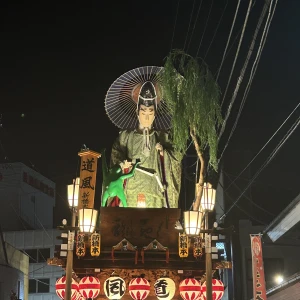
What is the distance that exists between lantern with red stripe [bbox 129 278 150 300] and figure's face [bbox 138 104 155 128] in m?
5.38

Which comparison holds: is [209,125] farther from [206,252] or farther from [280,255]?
[280,255]

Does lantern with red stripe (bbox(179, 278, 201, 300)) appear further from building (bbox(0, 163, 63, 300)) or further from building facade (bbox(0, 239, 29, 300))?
building (bbox(0, 163, 63, 300))

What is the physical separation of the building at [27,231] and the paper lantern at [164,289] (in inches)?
1109

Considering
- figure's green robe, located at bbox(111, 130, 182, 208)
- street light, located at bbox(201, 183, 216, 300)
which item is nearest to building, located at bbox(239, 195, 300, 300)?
figure's green robe, located at bbox(111, 130, 182, 208)

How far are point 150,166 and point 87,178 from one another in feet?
8.43

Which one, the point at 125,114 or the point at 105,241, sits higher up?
the point at 125,114

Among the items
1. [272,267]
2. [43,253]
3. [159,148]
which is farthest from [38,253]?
[159,148]

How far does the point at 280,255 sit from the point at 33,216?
23.4 m

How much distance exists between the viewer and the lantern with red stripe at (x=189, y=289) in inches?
536

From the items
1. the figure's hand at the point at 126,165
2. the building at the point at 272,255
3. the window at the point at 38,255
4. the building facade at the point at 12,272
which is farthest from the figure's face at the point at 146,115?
the window at the point at 38,255

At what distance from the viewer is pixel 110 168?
15.6 metres

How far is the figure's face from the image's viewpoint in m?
16.7

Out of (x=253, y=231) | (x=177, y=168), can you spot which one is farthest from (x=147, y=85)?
(x=253, y=231)

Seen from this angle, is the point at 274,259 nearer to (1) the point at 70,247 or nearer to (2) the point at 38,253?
(1) the point at 70,247
